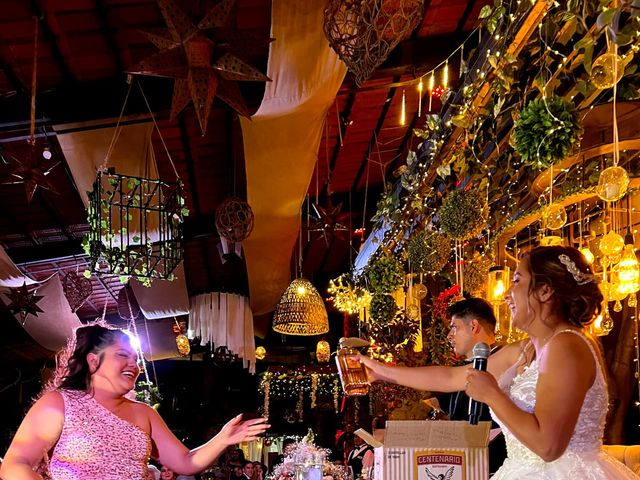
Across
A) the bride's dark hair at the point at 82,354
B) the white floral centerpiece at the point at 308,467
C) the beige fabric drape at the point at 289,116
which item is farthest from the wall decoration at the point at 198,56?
the white floral centerpiece at the point at 308,467

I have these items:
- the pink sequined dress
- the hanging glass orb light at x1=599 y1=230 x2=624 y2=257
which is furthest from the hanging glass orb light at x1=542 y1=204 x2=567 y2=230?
the pink sequined dress

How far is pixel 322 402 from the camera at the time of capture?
16.9 meters

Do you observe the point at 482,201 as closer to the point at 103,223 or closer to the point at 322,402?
the point at 103,223

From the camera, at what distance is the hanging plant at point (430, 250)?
5.63 meters

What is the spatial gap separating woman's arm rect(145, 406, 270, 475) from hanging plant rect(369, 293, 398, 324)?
11.9ft

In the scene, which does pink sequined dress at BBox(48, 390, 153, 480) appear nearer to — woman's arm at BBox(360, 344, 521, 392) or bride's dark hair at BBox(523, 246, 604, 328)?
woman's arm at BBox(360, 344, 521, 392)

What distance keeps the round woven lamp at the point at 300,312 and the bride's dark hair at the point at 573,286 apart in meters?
5.49

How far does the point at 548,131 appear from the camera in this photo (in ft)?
9.54

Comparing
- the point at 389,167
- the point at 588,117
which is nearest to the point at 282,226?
the point at 389,167

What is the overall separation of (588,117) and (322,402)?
1345 cm

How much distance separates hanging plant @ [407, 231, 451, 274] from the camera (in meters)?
5.63

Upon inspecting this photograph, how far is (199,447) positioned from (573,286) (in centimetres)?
169

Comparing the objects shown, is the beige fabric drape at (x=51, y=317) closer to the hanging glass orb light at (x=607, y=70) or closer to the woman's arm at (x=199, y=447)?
the woman's arm at (x=199, y=447)

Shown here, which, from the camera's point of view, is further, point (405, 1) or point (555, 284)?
point (405, 1)
